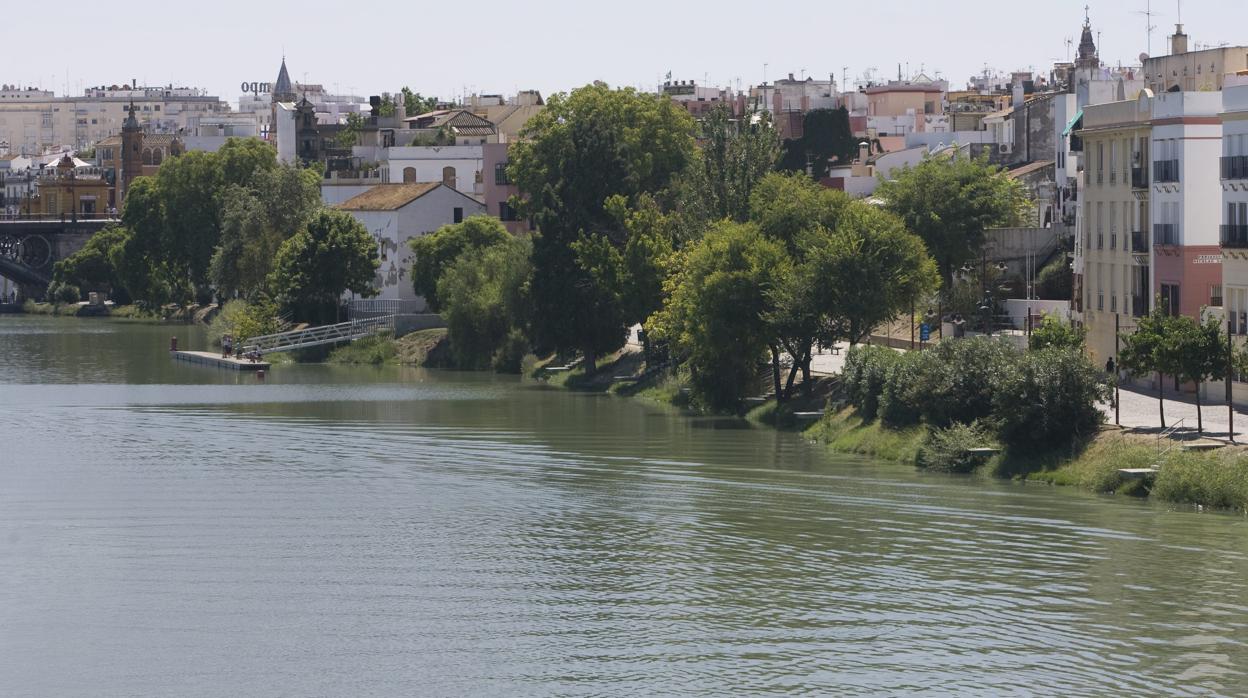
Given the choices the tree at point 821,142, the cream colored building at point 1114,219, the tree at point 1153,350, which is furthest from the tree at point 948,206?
the tree at point 821,142

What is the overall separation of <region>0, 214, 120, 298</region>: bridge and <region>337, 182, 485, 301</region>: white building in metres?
62.2

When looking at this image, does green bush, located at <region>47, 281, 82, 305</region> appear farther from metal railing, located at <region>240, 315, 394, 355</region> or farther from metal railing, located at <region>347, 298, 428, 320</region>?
metal railing, located at <region>240, 315, 394, 355</region>

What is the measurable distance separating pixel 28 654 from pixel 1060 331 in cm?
3244

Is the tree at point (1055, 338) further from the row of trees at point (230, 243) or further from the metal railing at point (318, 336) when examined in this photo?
the row of trees at point (230, 243)

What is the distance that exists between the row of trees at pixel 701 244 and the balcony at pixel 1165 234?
305 inches

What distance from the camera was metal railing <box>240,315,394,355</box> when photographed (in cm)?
10081

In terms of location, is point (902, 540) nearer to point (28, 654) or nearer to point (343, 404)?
point (28, 654)

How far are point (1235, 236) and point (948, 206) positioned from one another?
20379 mm

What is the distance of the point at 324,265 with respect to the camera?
103 meters

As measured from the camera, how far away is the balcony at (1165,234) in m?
59.0

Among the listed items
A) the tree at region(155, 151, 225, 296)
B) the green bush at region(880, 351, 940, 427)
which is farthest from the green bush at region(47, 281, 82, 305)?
the green bush at region(880, 351, 940, 427)

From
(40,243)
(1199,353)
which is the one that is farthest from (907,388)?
(40,243)

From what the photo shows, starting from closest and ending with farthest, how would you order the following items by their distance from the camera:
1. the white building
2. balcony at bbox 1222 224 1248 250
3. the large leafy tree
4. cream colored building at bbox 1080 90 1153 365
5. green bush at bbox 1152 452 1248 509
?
green bush at bbox 1152 452 1248 509 → balcony at bbox 1222 224 1248 250 → cream colored building at bbox 1080 90 1153 365 → the large leafy tree → the white building

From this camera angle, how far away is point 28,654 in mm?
32000
